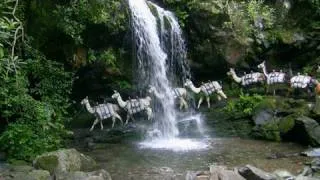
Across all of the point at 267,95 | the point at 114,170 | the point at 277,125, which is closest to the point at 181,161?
the point at 114,170

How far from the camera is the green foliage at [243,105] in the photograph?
1620 centimetres

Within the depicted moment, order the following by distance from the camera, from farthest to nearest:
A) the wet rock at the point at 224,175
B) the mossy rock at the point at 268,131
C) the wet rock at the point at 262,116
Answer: the wet rock at the point at 262,116
the mossy rock at the point at 268,131
the wet rock at the point at 224,175

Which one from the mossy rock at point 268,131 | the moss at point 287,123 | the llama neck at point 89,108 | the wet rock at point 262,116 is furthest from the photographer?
the llama neck at point 89,108

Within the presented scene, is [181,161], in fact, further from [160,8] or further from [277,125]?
[160,8]

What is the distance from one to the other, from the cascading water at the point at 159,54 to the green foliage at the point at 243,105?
1851 millimetres

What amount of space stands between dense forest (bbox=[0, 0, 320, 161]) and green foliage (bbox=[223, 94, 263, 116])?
2484mm

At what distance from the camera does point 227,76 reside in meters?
19.3

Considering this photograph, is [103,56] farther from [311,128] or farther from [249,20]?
[311,128]

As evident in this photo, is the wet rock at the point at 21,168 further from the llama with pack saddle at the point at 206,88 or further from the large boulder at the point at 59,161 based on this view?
the llama with pack saddle at the point at 206,88

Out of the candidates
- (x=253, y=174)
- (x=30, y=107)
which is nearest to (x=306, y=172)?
(x=253, y=174)

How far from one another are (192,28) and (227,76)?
245 centimetres

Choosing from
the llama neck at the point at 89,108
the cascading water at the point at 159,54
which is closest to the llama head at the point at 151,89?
the cascading water at the point at 159,54

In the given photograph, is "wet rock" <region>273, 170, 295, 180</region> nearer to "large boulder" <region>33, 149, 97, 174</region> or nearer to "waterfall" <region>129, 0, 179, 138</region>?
"large boulder" <region>33, 149, 97, 174</region>

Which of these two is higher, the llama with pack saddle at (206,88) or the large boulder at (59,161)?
the llama with pack saddle at (206,88)
